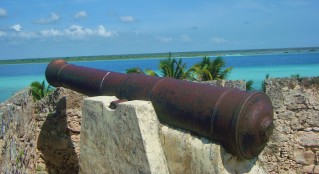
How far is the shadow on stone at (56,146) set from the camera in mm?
7617

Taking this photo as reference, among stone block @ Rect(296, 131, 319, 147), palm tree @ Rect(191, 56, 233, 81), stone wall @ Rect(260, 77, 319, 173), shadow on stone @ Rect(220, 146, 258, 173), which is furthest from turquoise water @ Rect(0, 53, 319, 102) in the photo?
shadow on stone @ Rect(220, 146, 258, 173)

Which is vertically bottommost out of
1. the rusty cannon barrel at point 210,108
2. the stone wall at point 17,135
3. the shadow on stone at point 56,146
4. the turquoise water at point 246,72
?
the turquoise water at point 246,72

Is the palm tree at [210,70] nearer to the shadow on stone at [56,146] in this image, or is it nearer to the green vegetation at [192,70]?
the green vegetation at [192,70]

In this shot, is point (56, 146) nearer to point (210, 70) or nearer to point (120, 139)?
point (120, 139)

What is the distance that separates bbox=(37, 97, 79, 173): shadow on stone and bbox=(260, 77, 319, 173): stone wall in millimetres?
3264

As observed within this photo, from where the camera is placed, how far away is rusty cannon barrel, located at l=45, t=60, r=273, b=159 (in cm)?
347

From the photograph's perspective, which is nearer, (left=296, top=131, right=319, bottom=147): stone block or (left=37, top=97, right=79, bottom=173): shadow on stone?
(left=296, top=131, right=319, bottom=147): stone block

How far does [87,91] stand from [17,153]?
110 centimetres

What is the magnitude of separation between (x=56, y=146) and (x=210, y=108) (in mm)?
4568

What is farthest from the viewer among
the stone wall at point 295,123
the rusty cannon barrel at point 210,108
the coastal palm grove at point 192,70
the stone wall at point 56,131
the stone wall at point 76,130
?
the coastal palm grove at point 192,70

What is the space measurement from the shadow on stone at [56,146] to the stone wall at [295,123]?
3264mm

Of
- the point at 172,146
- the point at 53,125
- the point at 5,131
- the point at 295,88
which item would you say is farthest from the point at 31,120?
the point at 295,88

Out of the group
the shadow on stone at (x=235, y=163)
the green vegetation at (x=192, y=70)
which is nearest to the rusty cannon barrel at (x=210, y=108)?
the shadow on stone at (x=235, y=163)

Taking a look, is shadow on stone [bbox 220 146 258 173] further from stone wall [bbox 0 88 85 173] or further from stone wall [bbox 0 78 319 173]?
stone wall [bbox 0 88 85 173]
